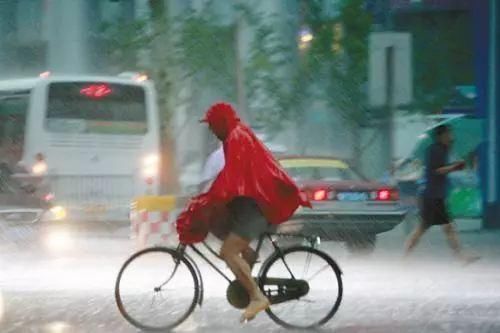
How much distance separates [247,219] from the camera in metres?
10.5

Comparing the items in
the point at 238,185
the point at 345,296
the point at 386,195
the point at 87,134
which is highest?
the point at 238,185

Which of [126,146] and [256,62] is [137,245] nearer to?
[126,146]

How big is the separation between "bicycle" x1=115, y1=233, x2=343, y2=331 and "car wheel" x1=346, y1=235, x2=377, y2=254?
26.3 feet

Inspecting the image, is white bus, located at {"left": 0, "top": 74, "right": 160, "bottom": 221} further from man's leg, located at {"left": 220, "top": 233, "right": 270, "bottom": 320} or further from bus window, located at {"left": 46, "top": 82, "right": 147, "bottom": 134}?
man's leg, located at {"left": 220, "top": 233, "right": 270, "bottom": 320}

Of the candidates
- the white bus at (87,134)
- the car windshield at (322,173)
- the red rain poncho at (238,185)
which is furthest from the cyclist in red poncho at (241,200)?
the white bus at (87,134)

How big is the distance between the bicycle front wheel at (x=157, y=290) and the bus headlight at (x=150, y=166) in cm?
1541

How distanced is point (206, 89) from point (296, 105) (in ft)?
10.1

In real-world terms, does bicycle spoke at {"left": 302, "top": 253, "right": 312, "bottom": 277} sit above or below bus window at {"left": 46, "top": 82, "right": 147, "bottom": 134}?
below

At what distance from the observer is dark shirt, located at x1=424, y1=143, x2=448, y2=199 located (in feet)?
54.1

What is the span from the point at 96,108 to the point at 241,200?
16.6m

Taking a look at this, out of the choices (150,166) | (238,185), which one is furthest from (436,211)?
(150,166)

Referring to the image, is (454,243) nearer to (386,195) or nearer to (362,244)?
(386,195)

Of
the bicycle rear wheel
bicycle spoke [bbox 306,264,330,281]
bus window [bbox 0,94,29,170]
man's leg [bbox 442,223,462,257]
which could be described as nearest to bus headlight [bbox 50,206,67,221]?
bus window [bbox 0,94,29,170]

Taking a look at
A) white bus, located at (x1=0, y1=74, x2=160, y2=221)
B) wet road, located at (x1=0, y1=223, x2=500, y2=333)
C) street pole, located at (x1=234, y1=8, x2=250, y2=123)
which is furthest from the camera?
street pole, located at (x1=234, y1=8, x2=250, y2=123)
